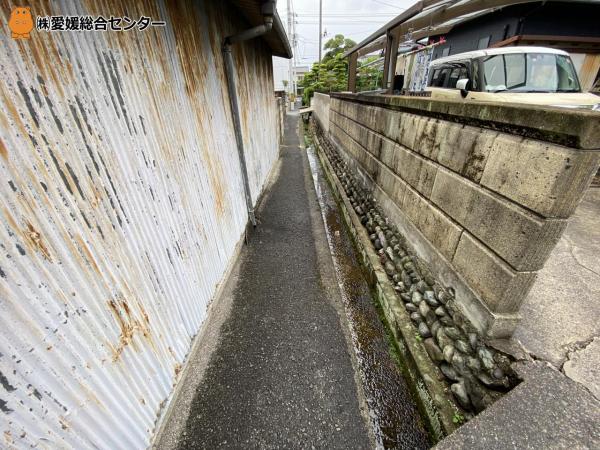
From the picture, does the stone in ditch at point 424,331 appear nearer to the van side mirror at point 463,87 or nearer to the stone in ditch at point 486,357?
the stone in ditch at point 486,357

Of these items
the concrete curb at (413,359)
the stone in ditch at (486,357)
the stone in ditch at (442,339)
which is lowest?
the concrete curb at (413,359)

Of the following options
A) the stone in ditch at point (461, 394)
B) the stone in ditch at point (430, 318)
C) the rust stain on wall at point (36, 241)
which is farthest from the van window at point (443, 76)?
the rust stain on wall at point (36, 241)

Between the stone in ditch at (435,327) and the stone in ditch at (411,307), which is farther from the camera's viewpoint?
the stone in ditch at (411,307)

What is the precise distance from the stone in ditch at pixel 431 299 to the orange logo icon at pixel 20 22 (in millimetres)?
4062

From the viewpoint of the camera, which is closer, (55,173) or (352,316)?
(55,173)

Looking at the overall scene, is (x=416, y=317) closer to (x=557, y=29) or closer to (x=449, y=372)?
(x=449, y=372)

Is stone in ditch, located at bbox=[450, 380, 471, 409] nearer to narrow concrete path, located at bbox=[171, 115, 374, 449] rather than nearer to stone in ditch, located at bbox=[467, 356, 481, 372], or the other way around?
Answer: stone in ditch, located at bbox=[467, 356, 481, 372]

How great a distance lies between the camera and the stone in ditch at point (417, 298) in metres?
3.19

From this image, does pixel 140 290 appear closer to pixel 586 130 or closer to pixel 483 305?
pixel 483 305

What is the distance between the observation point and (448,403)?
222 centimetres

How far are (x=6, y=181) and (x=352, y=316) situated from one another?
12.0ft

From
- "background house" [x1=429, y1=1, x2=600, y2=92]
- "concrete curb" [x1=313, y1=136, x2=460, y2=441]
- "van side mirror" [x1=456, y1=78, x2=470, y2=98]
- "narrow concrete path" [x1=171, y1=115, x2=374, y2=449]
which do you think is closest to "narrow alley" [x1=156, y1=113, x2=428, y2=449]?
"narrow concrete path" [x1=171, y1=115, x2=374, y2=449]

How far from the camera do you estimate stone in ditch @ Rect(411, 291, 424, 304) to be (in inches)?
126

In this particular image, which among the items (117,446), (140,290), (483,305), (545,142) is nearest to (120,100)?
(140,290)
